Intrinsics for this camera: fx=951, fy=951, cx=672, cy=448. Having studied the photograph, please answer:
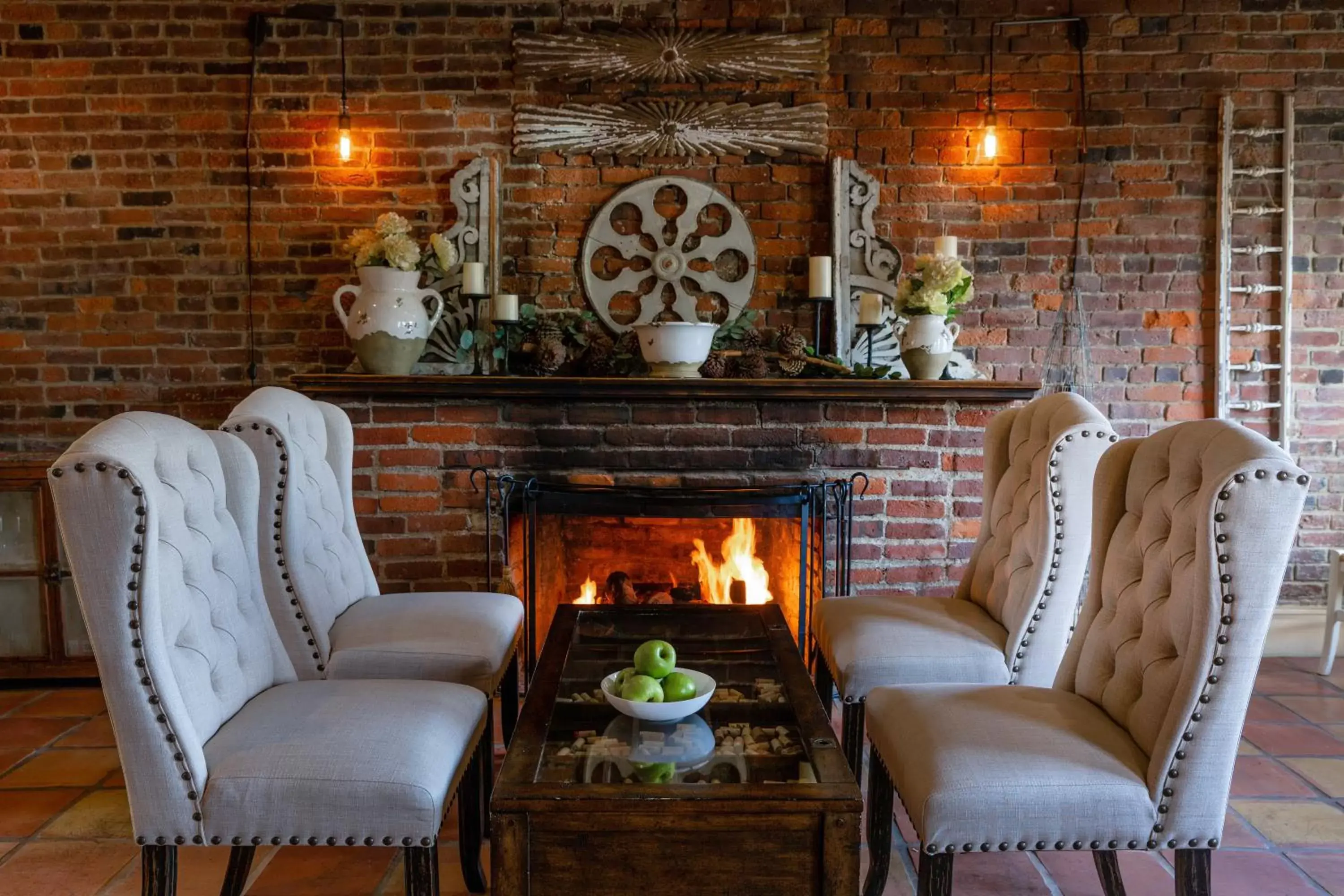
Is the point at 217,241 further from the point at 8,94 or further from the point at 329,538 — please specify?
the point at 329,538

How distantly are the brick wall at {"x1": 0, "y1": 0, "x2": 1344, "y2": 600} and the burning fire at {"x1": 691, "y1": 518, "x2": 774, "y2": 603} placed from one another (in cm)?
83

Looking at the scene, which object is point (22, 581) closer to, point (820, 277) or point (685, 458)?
point (685, 458)

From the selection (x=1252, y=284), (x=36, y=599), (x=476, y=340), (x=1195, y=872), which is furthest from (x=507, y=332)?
(x=1252, y=284)

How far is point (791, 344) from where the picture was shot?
3.22 meters

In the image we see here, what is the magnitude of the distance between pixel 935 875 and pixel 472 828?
3.17 ft

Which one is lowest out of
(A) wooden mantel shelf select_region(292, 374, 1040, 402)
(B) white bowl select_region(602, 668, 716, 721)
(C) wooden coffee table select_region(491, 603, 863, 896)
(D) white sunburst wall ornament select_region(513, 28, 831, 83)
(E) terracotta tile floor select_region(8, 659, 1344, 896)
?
(E) terracotta tile floor select_region(8, 659, 1344, 896)

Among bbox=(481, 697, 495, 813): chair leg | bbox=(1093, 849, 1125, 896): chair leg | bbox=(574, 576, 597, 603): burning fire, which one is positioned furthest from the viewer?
bbox=(574, 576, 597, 603): burning fire

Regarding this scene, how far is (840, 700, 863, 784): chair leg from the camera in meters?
2.21

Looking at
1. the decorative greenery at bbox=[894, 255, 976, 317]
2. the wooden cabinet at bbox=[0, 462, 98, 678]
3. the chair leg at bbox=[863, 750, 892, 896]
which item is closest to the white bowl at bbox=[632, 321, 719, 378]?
the decorative greenery at bbox=[894, 255, 976, 317]

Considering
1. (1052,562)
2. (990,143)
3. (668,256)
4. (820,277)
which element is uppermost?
(990,143)

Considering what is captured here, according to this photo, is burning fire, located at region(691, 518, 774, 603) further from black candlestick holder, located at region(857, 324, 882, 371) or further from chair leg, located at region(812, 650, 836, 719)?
chair leg, located at region(812, 650, 836, 719)

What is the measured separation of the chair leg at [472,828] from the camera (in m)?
1.97

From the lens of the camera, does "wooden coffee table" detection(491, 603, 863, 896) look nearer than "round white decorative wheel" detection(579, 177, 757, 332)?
Yes

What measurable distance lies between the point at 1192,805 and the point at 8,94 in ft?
13.5
